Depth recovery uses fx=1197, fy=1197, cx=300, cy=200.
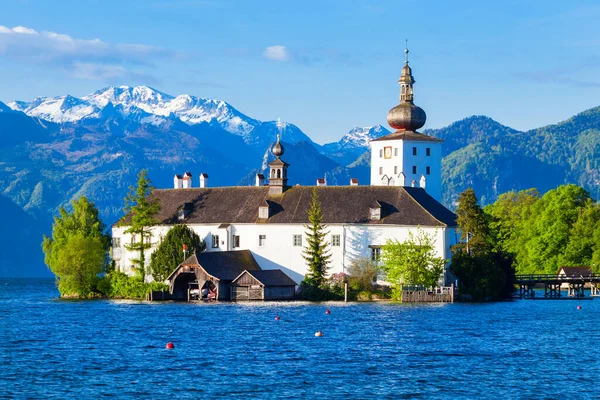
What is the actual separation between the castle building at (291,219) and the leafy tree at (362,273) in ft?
2.27

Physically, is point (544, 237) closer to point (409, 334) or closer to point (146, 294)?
point (146, 294)

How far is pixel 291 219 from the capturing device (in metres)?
106

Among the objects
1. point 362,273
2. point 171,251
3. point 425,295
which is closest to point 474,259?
point 425,295

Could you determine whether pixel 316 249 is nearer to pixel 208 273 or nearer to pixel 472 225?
pixel 208 273

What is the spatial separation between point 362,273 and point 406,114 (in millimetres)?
29983

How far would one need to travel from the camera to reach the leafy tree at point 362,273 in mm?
101500

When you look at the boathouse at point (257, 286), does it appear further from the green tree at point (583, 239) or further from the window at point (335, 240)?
the green tree at point (583, 239)

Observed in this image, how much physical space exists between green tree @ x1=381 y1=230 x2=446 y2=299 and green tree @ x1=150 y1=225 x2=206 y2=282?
60.0 feet

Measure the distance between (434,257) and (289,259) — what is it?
13.3 m

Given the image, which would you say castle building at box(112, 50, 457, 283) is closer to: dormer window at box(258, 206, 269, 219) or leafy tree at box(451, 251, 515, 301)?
dormer window at box(258, 206, 269, 219)

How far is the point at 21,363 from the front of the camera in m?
56.3

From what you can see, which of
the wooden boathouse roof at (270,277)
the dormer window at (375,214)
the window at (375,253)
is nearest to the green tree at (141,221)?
the wooden boathouse roof at (270,277)

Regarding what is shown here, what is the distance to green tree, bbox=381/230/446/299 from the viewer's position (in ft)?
322

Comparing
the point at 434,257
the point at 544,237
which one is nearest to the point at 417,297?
the point at 434,257
